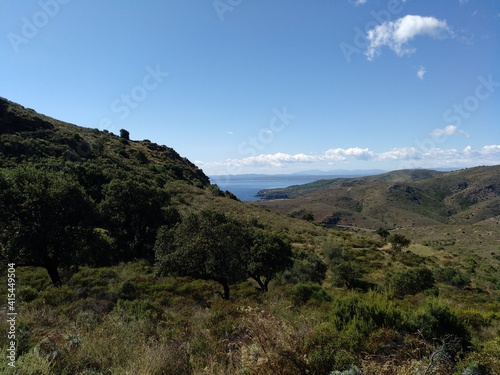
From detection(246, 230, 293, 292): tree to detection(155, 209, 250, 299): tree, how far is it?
352cm

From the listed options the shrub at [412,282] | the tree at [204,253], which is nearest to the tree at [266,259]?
the tree at [204,253]

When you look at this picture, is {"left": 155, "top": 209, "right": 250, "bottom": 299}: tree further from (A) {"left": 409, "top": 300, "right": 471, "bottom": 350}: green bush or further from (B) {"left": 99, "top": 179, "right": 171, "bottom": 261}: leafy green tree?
(A) {"left": 409, "top": 300, "right": 471, "bottom": 350}: green bush

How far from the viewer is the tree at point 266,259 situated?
22.6 meters

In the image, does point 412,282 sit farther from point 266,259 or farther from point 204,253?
point 204,253

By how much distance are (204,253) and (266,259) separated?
23.2 feet

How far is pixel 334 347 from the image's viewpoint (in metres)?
5.31

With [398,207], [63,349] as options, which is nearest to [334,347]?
[63,349]

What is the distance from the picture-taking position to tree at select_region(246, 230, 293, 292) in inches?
890

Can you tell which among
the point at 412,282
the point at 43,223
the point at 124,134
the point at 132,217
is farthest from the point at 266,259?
the point at 124,134

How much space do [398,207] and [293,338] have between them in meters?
207

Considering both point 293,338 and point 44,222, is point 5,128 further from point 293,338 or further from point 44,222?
point 293,338

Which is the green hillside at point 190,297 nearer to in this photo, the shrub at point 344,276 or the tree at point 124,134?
the shrub at point 344,276

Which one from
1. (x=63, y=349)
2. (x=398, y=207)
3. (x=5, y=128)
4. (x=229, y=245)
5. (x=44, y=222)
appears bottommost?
(x=398, y=207)

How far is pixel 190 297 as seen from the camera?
1545cm
